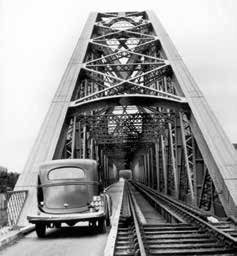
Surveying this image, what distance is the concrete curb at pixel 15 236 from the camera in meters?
7.32

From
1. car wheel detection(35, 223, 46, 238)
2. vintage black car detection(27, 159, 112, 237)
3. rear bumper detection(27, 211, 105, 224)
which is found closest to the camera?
rear bumper detection(27, 211, 105, 224)

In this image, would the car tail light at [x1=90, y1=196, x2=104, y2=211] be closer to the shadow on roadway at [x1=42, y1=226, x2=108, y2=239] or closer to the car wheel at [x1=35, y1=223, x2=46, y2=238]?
the shadow on roadway at [x1=42, y1=226, x2=108, y2=239]

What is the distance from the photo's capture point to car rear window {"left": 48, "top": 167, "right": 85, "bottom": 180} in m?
8.95

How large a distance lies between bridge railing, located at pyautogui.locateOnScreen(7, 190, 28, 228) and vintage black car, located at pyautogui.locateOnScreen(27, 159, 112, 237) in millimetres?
844

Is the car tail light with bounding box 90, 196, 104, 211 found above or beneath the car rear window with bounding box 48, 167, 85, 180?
beneath

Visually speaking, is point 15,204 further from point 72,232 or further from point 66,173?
point 66,173

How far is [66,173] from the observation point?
9.02 m

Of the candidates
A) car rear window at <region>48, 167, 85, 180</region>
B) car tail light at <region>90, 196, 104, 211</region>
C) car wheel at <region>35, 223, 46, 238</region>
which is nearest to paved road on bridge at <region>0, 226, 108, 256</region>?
car wheel at <region>35, 223, 46, 238</region>

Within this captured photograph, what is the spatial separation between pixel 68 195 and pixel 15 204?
1.75m

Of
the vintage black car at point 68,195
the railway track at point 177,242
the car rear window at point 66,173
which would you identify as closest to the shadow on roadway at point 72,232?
the vintage black car at point 68,195

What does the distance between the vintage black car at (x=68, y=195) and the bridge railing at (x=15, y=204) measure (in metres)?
0.84

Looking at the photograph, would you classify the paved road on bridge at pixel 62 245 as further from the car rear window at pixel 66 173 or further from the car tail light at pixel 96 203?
the car rear window at pixel 66 173

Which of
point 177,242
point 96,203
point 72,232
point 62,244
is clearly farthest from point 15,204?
point 177,242

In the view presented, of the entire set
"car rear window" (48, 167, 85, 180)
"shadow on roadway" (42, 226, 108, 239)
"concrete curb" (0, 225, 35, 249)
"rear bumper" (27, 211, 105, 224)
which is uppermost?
"car rear window" (48, 167, 85, 180)
